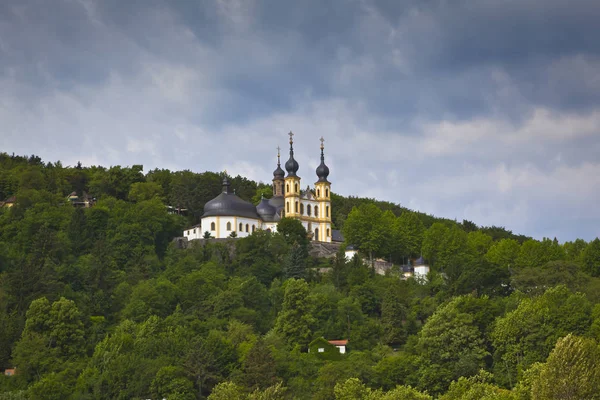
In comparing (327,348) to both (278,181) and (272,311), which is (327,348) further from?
(278,181)

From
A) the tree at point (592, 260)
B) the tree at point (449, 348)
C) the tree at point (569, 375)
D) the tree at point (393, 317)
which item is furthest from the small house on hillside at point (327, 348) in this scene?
the tree at point (592, 260)

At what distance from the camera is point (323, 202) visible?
108 meters

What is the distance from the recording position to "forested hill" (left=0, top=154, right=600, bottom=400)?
61875mm

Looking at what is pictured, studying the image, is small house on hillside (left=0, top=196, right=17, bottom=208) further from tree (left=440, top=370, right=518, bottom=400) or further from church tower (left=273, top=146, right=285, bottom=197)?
tree (left=440, top=370, right=518, bottom=400)

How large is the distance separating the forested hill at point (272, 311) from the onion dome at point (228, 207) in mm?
3272

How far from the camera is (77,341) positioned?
67.8 m

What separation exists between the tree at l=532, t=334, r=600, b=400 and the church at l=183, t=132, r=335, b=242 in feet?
166

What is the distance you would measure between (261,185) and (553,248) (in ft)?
140

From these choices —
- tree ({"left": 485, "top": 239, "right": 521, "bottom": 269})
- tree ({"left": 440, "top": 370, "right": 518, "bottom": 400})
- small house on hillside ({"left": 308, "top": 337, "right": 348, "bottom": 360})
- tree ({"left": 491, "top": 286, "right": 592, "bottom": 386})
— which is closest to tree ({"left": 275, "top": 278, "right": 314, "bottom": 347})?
small house on hillside ({"left": 308, "top": 337, "right": 348, "bottom": 360})

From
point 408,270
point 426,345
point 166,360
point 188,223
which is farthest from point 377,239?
point 166,360

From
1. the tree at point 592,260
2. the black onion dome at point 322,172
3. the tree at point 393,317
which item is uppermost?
the black onion dome at point 322,172

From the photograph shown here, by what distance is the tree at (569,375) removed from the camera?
50344 mm

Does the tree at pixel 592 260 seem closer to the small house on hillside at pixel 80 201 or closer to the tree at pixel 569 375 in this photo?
the tree at pixel 569 375

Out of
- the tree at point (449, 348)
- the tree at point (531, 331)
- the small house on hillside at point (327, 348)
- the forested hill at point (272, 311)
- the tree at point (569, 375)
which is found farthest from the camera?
the small house on hillside at point (327, 348)
